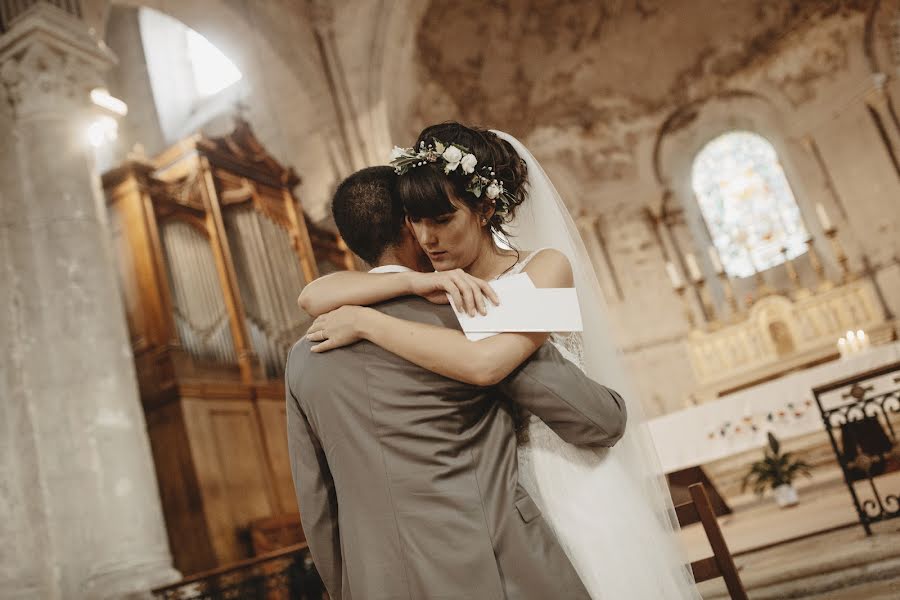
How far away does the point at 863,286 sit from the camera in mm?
10438

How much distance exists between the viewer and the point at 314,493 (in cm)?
174

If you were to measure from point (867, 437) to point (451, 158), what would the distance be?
6157 millimetres

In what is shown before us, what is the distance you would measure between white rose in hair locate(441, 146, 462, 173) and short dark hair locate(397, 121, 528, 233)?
0.06 feet

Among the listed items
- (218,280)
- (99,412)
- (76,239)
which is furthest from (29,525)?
(218,280)

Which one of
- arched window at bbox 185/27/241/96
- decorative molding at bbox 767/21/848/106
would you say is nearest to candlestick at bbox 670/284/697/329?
decorative molding at bbox 767/21/848/106

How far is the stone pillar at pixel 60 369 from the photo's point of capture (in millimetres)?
4113

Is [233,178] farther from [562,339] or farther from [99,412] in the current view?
[562,339]

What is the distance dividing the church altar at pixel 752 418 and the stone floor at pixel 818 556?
2.21ft

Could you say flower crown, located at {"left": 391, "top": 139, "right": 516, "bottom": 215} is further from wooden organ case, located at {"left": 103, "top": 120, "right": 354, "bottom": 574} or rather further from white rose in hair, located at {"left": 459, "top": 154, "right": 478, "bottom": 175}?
wooden organ case, located at {"left": 103, "top": 120, "right": 354, "bottom": 574}

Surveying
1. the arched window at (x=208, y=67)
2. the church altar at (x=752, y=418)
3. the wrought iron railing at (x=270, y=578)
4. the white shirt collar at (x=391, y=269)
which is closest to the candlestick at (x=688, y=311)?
the church altar at (x=752, y=418)

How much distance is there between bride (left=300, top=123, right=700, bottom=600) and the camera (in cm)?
157

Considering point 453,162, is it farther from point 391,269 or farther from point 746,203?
point 746,203

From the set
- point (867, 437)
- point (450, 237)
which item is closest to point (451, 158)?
point (450, 237)

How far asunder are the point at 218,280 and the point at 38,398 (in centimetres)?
283
